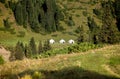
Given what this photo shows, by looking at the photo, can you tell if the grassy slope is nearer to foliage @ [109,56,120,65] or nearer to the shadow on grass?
the shadow on grass

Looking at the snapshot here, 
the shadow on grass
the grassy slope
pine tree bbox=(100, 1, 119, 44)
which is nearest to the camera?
the shadow on grass

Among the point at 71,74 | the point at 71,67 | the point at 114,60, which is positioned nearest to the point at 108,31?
the point at 114,60

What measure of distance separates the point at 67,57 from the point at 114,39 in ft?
269

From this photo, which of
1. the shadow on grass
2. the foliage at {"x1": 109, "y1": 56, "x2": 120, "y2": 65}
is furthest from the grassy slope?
the foliage at {"x1": 109, "y1": 56, "x2": 120, "y2": 65}

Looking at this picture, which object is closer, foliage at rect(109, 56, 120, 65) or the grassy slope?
the grassy slope

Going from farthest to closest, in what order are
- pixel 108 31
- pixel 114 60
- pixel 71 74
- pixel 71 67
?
pixel 108 31 < pixel 114 60 < pixel 71 67 < pixel 71 74

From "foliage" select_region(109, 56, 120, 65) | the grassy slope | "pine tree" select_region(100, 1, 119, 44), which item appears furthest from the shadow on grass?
"pine tree" select_region(100, 1, 119, 44)

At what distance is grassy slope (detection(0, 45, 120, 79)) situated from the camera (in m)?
19.3

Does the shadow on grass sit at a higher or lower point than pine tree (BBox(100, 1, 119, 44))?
higher

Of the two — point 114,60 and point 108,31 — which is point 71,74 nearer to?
point 114,60

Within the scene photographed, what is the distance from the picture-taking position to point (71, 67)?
2147cm

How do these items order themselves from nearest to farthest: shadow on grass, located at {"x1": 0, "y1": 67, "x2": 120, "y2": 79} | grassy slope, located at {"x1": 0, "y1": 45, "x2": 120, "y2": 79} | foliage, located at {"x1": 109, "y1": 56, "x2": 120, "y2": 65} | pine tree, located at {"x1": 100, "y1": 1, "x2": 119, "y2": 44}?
shadow on grass, located at {"x1": 0, "y1": 67, "x2": 120, "y2": 79}, grassy slope, located at {"x1": 0, "y1": 45, "x2": 120, "y2": 79}, foliage, located at {"x1": 109, "y1": 56, "x2": 120, "y2": 65}, pine tree, located at {"x1": 100, "y1": 1, "x2": 119, "y2": 44}

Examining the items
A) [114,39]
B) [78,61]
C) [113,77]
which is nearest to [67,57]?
[78,61]

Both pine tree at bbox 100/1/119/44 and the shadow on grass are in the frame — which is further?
pine tree at bbox 100/1/119/44
